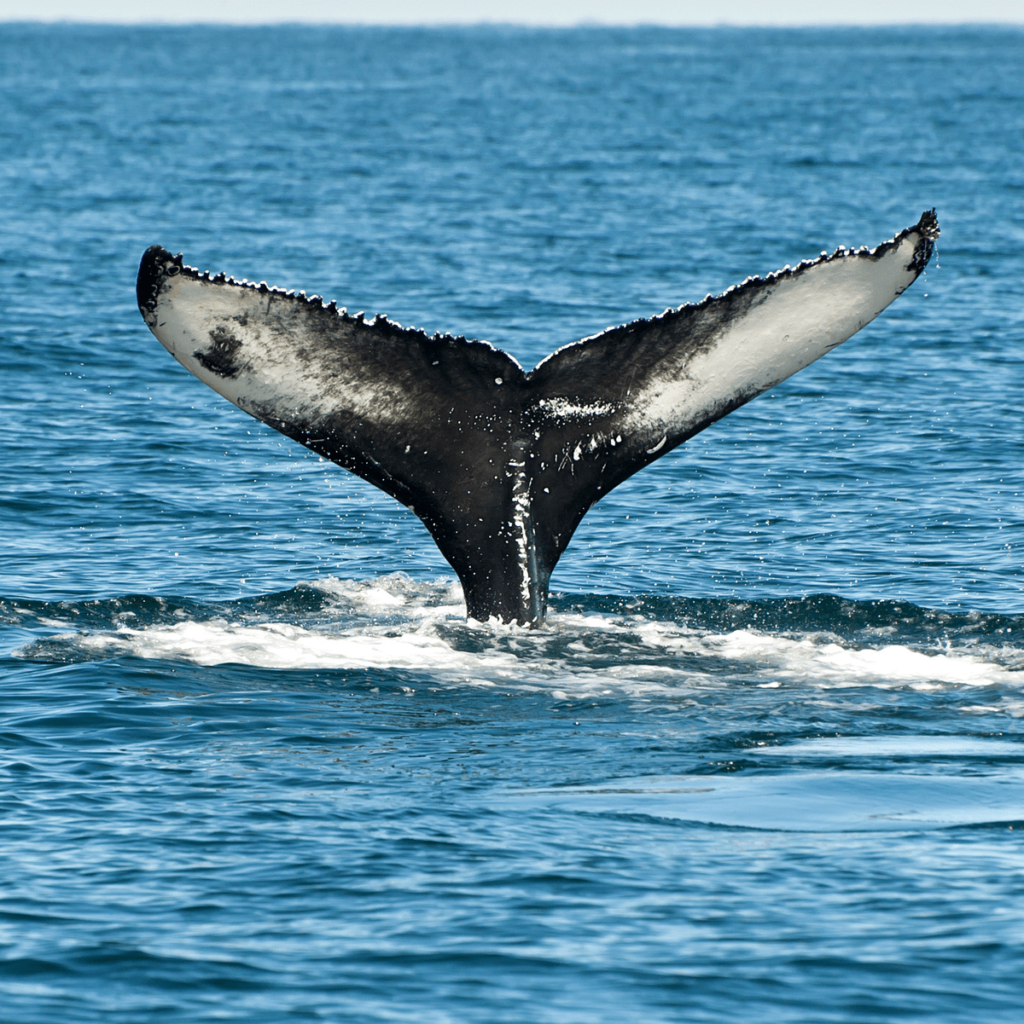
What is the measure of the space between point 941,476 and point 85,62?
121561mm

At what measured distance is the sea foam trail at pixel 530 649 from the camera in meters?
10.1

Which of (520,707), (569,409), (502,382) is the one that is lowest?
(520,707)

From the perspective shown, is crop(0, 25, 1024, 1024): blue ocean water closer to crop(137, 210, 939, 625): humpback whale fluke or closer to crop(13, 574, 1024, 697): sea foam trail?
crop(13, 574, 1024, 697): sea foam trail

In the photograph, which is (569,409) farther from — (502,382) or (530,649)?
(530,649)

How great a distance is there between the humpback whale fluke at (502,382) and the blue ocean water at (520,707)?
1019 mm

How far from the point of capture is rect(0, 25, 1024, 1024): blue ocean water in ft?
22.2

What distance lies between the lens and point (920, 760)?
870 centimetres

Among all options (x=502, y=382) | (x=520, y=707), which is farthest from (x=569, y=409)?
(x=520, y=707)

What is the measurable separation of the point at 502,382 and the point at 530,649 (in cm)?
172

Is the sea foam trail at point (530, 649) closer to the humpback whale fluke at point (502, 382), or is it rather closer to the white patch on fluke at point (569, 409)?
the humpback whale fluke at point (502, 382)

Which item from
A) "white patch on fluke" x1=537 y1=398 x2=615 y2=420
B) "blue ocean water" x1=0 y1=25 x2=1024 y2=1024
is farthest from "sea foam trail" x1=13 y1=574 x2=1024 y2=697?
"white patch on fluke" x1=537 y1=398 x2=615 y2=420

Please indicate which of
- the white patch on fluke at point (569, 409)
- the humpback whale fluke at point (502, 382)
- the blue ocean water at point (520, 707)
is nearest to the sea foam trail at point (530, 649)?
the blue ocean water at point (520, 707)

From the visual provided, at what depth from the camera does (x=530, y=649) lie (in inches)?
406

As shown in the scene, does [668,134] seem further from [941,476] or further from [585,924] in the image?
[585,924]
